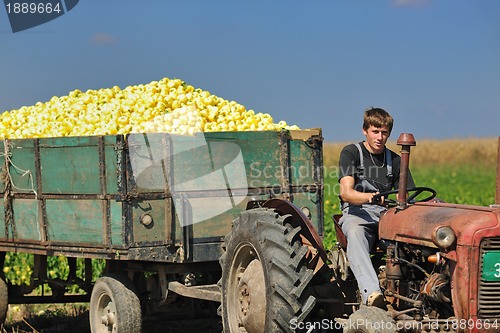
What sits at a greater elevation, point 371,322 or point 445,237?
point 445,237

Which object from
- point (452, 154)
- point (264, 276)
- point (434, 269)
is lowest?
point (452, 154)

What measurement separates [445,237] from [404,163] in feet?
2.12

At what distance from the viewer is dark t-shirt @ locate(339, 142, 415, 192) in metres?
6.16

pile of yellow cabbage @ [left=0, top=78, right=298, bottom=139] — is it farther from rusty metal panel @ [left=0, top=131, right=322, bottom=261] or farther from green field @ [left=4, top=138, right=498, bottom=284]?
green field @ [left=4, top=138, right=498, bottom=284]

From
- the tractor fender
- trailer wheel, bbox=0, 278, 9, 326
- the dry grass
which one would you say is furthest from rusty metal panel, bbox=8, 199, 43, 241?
the dry grass

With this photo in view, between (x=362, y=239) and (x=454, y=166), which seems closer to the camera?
(x=362, y=239)

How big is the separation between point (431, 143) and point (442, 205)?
51.1 m

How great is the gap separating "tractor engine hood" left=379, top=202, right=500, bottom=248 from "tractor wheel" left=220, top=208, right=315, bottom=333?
0.64m

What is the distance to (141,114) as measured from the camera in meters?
8.20

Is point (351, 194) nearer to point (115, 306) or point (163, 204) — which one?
point (163, 204)

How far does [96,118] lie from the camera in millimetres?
8367

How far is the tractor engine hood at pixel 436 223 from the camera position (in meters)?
4.94

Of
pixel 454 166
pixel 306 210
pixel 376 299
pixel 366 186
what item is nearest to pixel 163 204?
pixel 306 210

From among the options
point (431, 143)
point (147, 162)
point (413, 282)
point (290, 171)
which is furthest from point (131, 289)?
point (431, 143)
